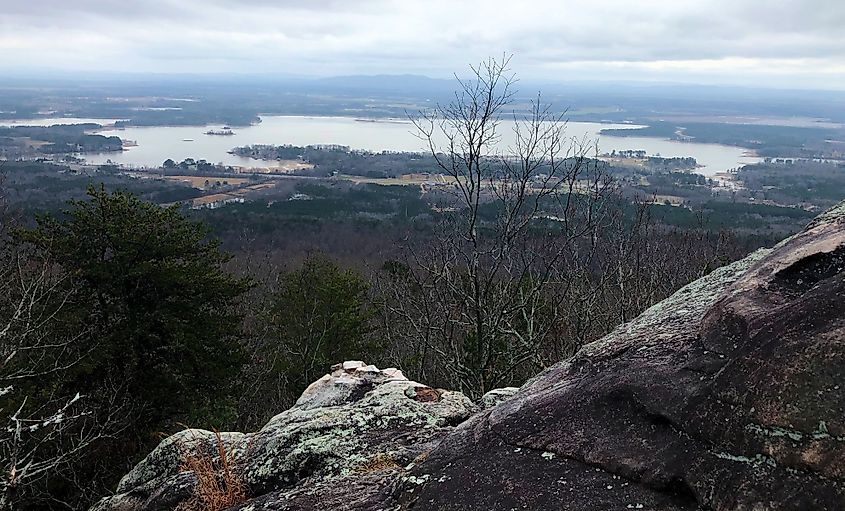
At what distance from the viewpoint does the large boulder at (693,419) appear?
287 centimetres

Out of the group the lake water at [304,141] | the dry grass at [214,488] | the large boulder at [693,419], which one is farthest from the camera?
the lake water at [304,141]

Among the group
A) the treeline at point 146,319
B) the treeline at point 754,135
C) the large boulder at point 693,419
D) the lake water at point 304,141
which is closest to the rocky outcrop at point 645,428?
the large boulder at point 693,419

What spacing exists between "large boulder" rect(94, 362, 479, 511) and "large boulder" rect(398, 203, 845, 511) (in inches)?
20.8

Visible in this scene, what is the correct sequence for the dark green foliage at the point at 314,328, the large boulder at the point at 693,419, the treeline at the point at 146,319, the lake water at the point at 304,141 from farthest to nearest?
the lake water at the point at 304,141, the dark green foliage at the point at 314,328, the treeline at the point at 146,319, the large boulder at the point at 693,419

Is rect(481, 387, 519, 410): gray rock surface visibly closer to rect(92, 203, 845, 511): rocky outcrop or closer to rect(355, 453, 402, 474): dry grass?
rect(92, 203, 845, 511): rocky outcrop

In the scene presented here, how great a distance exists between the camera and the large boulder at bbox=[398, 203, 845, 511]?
2.87 metres

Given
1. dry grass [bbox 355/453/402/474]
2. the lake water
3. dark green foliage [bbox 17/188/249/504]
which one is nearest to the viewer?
dry grass [bbox 355/453/402/474]

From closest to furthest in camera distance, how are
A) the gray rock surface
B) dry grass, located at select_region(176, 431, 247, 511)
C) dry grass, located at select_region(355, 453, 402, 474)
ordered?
dry grass, located at select_region(355, 453, 402, 474), dry grass, located at select_region(176, 431, 247, 511), the gray rock surface

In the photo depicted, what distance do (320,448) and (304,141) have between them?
125 meters

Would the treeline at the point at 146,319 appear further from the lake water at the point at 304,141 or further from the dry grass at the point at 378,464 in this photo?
the lake water at the point at 304,141

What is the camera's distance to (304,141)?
12506 centimetres

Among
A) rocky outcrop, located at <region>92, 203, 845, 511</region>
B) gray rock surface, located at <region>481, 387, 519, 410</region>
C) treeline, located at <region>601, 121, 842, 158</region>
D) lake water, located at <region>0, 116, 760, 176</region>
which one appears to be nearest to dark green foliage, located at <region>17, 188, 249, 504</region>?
rocky outcrop, located at <region>92, 203, 845, 511</region>

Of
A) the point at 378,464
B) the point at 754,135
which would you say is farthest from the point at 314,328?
the point at 754,135

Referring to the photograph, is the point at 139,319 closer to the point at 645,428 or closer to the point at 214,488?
the point at 214,488
